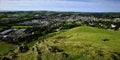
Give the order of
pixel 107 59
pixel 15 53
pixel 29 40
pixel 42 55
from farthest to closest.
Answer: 1. pixel 29 40
2. pixel 15 53
3. pixel 42 55
4. pixel 107 59

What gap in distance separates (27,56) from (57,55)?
9.35m

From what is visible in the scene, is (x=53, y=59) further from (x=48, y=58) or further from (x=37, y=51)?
(x=37, y=51)

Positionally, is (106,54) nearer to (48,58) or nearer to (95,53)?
(95,53)

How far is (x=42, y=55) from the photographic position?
2397 inches

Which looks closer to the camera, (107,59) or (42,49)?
(107,59)

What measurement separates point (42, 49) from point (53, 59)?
A: 11544mm

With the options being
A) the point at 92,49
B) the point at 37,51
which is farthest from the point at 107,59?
the point at 37,51

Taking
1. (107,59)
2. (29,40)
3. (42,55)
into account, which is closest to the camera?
(107,59)

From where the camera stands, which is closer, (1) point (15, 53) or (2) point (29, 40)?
(1) point (15, 53)

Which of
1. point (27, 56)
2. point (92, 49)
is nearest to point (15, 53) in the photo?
point (27, 56)

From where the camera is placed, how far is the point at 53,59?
2260 inches

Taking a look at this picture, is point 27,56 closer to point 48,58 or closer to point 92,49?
point 48,58

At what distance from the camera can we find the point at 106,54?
5981 cm

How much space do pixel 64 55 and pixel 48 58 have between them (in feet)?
15.6
